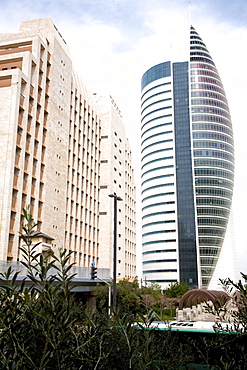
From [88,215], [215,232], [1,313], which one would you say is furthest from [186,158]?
[1,313]

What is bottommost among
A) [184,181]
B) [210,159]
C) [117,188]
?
[117,188]

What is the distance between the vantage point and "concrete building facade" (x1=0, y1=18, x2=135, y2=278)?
46.3 meters

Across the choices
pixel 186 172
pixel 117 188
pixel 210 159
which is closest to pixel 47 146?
pixel 117 188

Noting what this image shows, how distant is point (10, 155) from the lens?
4553cm

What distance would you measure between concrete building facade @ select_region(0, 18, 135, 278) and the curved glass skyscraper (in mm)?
59177

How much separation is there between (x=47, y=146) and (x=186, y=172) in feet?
286

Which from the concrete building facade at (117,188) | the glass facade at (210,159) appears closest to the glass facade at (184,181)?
the glass facade at (210,159)

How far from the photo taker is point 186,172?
13500cm

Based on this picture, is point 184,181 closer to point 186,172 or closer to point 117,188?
point 186,172

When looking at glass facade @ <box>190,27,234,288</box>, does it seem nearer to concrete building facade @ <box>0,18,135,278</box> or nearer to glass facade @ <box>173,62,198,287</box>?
glass facade @ <box>173,62,198,287</box>

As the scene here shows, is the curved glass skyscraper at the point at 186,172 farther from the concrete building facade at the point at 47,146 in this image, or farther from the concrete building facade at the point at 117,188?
the concrete building facade at the point at 47,146

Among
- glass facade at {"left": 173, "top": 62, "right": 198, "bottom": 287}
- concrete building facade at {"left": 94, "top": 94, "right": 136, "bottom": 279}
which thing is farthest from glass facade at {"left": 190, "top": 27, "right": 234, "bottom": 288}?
concrete building facade at {"left": 94, "top": 94, "right": 136, "bottom": 279}

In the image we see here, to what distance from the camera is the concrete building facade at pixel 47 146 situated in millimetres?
46344

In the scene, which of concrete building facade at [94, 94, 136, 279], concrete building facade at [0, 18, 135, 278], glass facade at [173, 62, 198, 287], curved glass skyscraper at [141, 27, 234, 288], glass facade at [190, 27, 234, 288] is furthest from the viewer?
glass facade at [190, 27, 234, 288]
